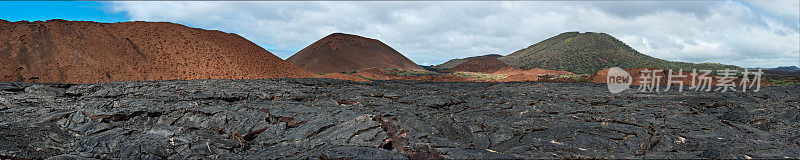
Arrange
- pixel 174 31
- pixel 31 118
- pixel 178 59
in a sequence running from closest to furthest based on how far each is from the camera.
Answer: pixel 31 118
pixel 178 59
pixel 174 31

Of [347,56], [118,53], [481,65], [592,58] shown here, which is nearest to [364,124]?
[118,53]

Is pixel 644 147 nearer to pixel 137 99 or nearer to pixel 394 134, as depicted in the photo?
pixel 394 134

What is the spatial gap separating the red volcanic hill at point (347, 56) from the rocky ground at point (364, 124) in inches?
2056

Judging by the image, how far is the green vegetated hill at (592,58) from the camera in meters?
71.2

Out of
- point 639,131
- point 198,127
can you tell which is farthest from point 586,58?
point 198,127

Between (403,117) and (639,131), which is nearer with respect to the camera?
(639,131)

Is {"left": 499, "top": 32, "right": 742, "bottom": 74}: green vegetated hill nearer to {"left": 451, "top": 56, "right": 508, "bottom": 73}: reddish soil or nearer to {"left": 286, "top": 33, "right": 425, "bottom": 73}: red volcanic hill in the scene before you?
{"left": 451, "top": 56, "right": 508, "bottom": 73}: reddish soil

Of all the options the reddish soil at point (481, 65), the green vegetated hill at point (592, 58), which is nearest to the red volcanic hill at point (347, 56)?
the reddish soil at point (481, 65)

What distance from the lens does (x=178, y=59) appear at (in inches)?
840

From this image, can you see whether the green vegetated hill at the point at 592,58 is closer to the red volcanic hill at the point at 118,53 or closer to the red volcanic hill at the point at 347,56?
the red volcanic hill at the point at 347,56

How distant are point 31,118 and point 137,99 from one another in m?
2.42

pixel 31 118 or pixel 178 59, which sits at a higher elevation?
pixel 178 59

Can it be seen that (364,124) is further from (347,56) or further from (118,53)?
(347,56)

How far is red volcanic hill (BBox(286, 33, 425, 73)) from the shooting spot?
66.2 metres
